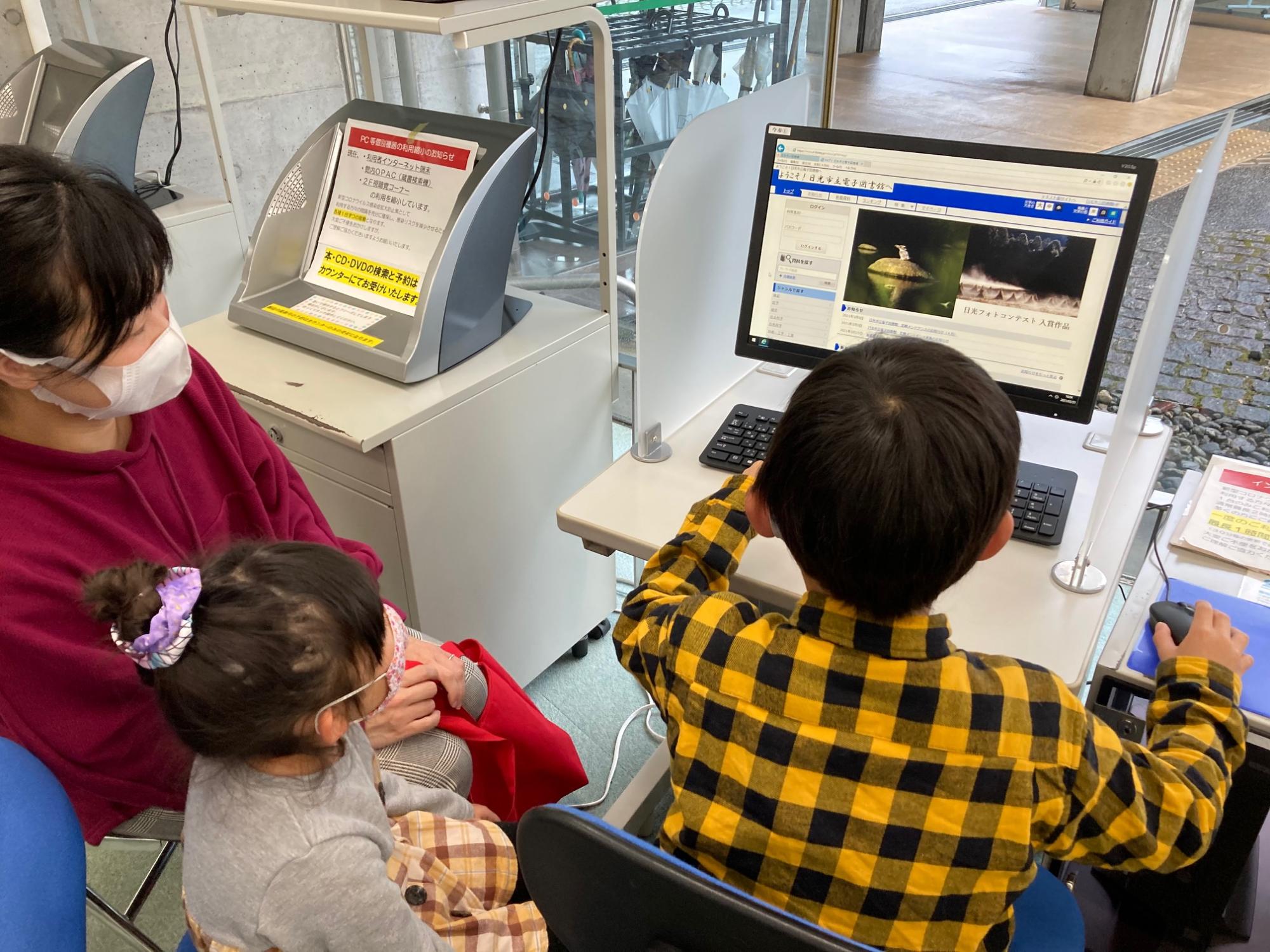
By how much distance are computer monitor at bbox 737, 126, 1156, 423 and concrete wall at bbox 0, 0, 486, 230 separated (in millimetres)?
1553

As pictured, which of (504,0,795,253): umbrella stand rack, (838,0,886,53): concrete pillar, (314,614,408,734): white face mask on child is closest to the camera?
(314,614,408,734): white face mask on child

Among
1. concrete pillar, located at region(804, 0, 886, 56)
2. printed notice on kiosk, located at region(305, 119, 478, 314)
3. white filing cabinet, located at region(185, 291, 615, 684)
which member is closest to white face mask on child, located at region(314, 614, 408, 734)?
white filing cabinet, located at region(185, 291, 615, 684)

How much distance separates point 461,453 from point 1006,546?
82 cm

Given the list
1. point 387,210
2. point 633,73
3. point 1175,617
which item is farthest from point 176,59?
point 1175,617

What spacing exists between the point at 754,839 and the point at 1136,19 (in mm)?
1497

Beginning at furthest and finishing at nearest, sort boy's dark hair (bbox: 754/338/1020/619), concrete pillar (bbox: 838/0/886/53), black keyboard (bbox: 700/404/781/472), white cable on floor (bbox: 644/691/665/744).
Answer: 1. concrete pillar (bbox: 838/0/886/53)
2. white cable on floor (bbox: 644/691/665/744)
3. black keyboard (bbox: 700/404/781/472)
4. boy's dark hair (bbox: 754/338/1020/619)

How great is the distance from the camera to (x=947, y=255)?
1.26 m

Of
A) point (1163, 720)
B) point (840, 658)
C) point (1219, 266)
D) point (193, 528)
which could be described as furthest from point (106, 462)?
point (1219, 266)

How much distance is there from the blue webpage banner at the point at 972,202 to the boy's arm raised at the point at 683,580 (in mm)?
471

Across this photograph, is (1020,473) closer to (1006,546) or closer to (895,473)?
(1006,546)

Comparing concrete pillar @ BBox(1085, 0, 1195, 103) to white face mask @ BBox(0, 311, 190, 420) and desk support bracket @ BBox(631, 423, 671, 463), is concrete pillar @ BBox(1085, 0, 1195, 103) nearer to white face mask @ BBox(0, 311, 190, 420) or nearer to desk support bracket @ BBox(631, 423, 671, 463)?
desk support bracket @ BBox(631, 423, 671, 463)

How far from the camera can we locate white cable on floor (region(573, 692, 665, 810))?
1640 mm

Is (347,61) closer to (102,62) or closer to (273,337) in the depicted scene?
(102,62)

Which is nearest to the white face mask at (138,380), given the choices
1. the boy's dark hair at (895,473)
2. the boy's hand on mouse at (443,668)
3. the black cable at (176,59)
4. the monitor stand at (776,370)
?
the boy's hand on mouse at (443,668)
